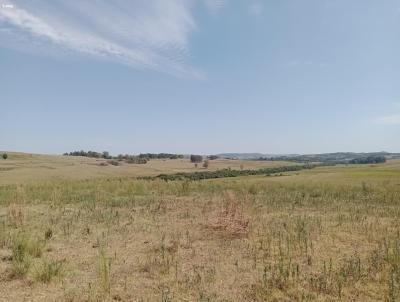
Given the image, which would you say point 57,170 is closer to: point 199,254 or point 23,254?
point 23,254

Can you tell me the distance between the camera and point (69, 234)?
34.4 ft

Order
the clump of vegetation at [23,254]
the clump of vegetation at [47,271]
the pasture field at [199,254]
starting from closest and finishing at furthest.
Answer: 1. the pasture field at [199,254]
2. the clump of vegetation at [47,271]
3. the clump of vegetation at [23,254]

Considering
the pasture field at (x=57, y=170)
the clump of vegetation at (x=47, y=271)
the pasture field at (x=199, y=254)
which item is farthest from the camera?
the pasture field at (x=57, y=170)

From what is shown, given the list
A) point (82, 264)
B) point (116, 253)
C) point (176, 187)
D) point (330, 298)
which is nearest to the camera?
point (330, 298)

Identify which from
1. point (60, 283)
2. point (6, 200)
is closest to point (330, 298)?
point (60, 283)

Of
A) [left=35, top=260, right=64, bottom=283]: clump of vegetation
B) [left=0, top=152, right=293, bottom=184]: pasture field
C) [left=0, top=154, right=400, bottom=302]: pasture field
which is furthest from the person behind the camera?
[left=0, top=152, right=293, bottom=184]: pasture field

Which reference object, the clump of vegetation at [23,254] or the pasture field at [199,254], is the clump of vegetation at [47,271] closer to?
the pasture field at [199,254]

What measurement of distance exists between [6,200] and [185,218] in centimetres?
1002

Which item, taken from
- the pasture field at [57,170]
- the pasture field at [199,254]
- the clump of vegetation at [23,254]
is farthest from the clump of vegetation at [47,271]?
the pasture field at [57,170]

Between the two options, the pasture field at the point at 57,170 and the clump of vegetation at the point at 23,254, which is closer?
the clump of vegetation at the point at 23,254

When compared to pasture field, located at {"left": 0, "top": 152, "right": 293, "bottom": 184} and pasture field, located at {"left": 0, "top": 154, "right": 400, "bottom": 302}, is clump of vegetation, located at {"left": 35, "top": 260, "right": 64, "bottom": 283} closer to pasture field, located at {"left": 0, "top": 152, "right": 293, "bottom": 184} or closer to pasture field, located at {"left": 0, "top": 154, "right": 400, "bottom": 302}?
pasture field, located at {"left": 0, "top": 154, "right": 400, "bottom": 302}

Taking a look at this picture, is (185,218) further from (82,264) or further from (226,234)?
(82,264)

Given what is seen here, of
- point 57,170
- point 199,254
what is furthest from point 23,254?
point 57,170

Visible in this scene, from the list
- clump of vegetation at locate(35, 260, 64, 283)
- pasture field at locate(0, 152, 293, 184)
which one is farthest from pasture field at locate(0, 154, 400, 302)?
pasture field at locate(0, 152, 293, 184)
